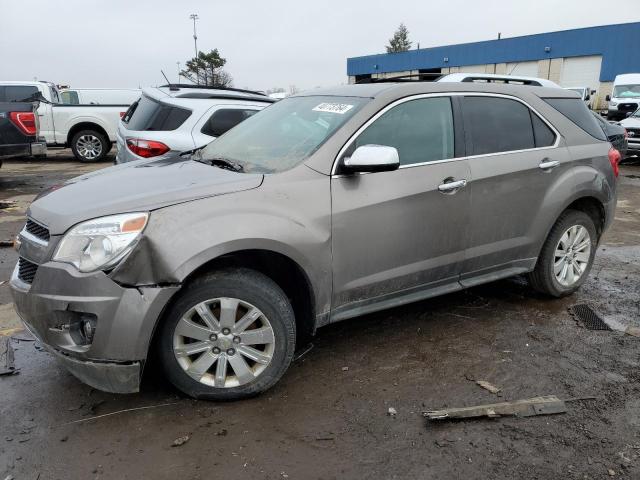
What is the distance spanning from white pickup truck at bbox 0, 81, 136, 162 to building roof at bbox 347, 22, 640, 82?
1341 inches

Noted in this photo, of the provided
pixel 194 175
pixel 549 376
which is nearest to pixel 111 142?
pixel 194 175

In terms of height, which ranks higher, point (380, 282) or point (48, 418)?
point (380, 282)

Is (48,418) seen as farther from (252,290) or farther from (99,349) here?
(252,290)

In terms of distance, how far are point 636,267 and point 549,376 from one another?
2955mm

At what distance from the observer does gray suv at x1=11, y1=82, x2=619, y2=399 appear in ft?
8.63

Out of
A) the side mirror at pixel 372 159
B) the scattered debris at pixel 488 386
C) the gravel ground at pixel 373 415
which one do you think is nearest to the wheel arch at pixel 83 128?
the gravel ground at pixel 373 415

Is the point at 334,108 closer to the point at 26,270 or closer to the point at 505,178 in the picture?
the point at 505,178

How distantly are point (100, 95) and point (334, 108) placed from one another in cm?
1562

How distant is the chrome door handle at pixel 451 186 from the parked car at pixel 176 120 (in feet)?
11.2

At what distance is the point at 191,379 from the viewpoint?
287cm

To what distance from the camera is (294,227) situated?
294 centimetres

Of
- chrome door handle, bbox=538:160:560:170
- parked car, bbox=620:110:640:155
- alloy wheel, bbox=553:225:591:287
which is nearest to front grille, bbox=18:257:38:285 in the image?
chrome door handle, bbox=538:160:560:170

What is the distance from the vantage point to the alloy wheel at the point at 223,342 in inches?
110

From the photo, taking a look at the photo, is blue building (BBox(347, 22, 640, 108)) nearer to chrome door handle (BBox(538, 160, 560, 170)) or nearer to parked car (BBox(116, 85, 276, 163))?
parked car (BBox(116, 85, 276, 163))
